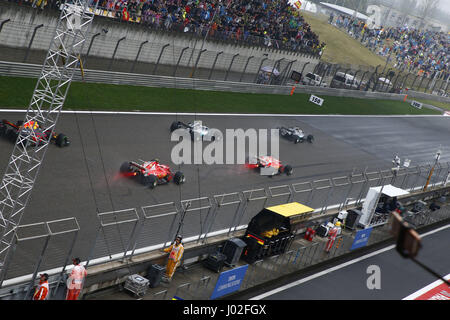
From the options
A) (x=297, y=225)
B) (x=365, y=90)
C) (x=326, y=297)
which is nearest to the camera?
(x=326, y=297)

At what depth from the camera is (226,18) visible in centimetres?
4050

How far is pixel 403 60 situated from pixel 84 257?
60430mm

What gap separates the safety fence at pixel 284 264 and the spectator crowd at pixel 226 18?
1610cm

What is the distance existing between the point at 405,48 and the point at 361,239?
55200mm

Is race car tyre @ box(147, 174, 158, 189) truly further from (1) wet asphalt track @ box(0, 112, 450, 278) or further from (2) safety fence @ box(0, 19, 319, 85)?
(2) safety fence @ box(0, 19, 319, 85)

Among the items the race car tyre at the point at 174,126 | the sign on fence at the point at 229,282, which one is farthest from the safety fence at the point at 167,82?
the sign on fence at the point at 229,282

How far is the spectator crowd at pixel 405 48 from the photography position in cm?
6806

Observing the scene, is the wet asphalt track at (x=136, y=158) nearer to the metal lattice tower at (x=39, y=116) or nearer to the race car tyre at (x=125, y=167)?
the race car tyre at (x=125, y=167)

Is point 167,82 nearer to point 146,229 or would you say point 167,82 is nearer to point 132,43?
point 132,43

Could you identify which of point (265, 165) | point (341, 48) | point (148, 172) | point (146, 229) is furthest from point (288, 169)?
point (341, 48)

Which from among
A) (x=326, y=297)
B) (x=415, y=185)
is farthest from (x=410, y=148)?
(x=326, y=297)

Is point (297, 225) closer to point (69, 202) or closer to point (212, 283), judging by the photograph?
point (212, 283)

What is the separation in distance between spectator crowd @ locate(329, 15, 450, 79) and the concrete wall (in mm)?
26793
